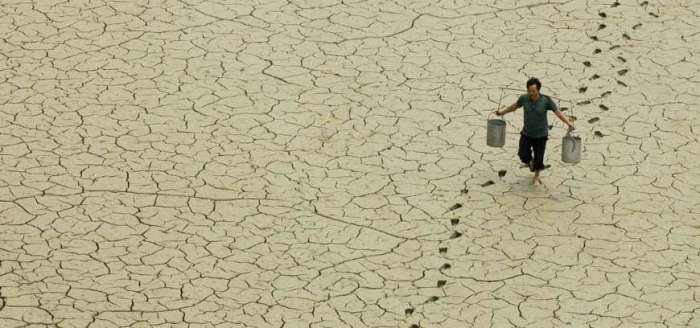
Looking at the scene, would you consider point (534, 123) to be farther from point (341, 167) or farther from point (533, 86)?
point (341, 167)

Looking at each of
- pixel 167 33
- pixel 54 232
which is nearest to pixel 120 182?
pixel 54 232

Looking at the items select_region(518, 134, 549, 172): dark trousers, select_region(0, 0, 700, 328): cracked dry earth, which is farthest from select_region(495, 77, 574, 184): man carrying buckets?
select_region(0, 0, 700, 328): cracked dry earth

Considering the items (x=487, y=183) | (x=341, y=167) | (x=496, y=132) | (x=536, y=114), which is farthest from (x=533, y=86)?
(x=341, y=167)

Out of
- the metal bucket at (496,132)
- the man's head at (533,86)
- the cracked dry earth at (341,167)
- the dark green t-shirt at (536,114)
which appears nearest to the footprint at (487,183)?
the cracked dry earth at (341,167)

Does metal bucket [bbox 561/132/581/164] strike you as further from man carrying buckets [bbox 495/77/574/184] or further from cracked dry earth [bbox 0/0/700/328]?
cracked dry earth [bbox 0/0/700/328]

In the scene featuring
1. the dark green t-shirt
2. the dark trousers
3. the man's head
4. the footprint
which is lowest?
the footprint

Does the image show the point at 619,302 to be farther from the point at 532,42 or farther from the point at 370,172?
the point at 532,42

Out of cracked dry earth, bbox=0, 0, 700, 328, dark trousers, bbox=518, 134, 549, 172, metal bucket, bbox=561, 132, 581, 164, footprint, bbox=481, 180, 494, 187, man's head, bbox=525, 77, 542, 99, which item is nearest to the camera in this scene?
cracked dry earth, bbox=0, 0, 700, 328

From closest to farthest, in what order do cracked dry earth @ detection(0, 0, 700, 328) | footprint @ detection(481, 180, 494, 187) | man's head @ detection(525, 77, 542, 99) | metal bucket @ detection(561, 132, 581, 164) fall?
cracked dry earth @ detection(0, 0, 700, 328) < man's head @ detection(525, 77, 542, 99) < metal bucket @ detection(561, 132, 581, 164) < footprint @ detection(481, 180, 494, 187)
